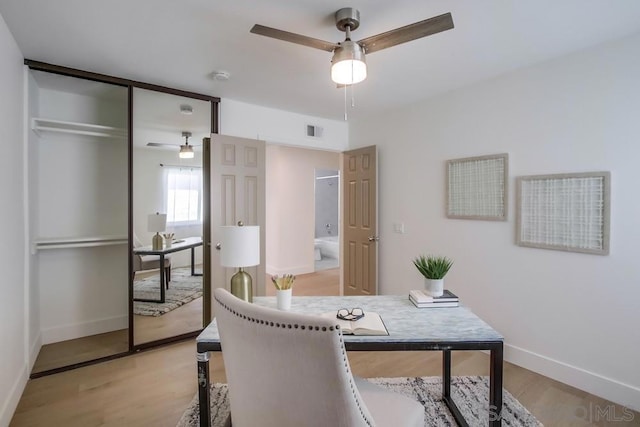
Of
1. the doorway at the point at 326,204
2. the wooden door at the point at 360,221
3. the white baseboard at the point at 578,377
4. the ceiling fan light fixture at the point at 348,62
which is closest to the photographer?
the ceiling fan light fixture at the point at 348,62

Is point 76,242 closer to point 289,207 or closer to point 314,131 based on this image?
point 314,131

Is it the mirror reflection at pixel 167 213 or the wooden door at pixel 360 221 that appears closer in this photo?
the mirror reflection at pixel 167 213

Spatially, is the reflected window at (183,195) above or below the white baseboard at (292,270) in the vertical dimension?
above

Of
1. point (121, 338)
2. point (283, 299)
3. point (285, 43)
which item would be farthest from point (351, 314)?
point (121, 338)

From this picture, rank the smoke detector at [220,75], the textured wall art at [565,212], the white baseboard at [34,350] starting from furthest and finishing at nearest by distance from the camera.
Answer: 1. the smoke detector at [220,75]
2. the white baseboard at [34,350]
3. the textured wall art at [565,212]

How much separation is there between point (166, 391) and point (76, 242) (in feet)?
5.29

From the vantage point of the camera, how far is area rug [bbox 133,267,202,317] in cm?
313

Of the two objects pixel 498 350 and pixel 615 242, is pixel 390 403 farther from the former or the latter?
pixel 615 242

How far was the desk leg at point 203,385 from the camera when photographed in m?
1.45

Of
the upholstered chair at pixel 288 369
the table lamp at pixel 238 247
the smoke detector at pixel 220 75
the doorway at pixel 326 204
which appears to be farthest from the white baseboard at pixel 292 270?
the upholstered chair at pixel 288 369

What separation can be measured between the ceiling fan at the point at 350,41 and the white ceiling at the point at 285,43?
0.27 ft

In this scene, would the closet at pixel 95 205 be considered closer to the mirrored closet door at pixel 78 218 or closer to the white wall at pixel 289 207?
the mirrored closet door at pixel 78 218

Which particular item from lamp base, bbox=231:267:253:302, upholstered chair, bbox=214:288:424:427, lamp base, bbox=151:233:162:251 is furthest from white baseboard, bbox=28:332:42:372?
upholstered chair, bbox=214:288:424:427

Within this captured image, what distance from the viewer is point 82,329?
3184 mm
